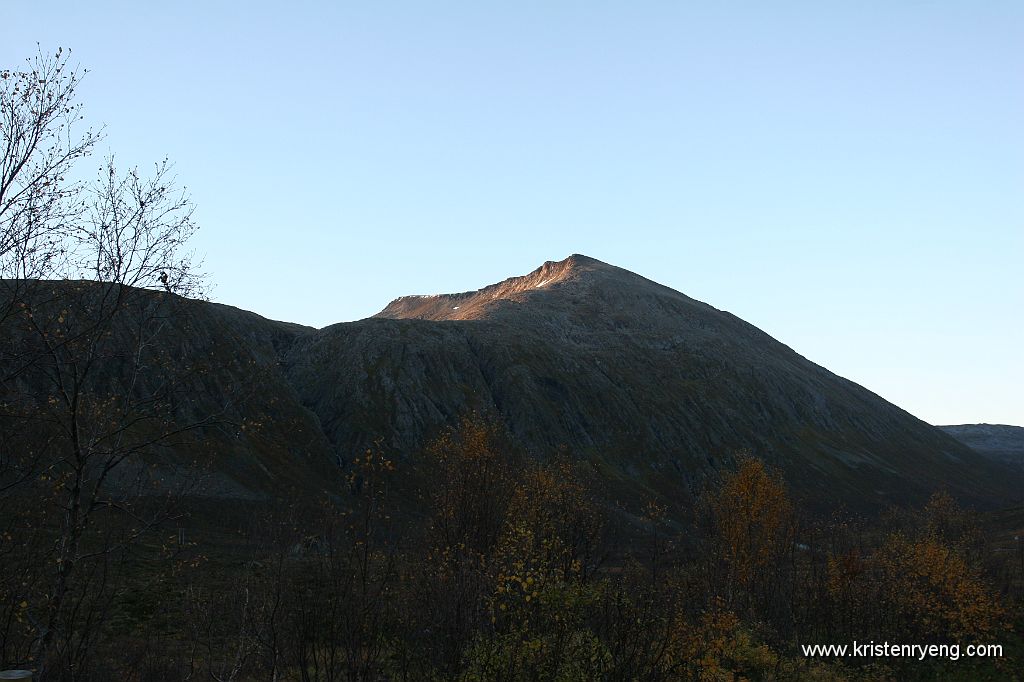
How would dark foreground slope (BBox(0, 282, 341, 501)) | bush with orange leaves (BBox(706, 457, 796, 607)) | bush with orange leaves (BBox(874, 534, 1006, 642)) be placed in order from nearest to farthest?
dark foreground slope (BBox(0, 282, 341, 501)), bush with orange leaves (BBox(874, 534, 1006, 642)), bush with orange leaves (BBox(706, 457, 796, 607))

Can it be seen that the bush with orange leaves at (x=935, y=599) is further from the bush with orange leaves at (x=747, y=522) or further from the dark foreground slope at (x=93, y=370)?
the dark foreground slope at (x=93, y=370)

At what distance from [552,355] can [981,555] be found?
5053 inches

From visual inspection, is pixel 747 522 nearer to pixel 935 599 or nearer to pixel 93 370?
pixel 935 599

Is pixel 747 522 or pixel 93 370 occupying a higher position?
pixel 93 370

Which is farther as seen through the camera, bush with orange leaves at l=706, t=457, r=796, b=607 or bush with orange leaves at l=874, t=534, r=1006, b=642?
bush with orange leaves at l=706, t=457, r=796, b=607

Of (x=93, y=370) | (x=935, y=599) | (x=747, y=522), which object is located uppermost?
(x=93, y=370)

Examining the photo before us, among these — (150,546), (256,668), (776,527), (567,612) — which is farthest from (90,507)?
(776,527)

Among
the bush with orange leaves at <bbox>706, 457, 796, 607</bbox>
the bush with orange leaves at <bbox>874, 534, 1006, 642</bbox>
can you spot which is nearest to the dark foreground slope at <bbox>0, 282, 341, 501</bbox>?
the bush with orange leaves at <bbox>874, 534, 1006, 642</bbox>

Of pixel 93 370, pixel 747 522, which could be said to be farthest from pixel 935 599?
pixel 93 370

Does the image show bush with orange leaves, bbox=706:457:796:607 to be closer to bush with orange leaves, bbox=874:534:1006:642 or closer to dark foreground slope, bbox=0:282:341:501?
bush with orange leaves, bbox=874:534:1006:642

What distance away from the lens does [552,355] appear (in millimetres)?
196500

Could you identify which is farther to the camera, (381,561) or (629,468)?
(629,468)

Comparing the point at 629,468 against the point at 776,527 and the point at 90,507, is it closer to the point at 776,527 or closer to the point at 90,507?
the point at 776,527

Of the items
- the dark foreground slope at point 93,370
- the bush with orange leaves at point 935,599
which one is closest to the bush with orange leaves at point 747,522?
the bush with orange leaves at point 935,599
